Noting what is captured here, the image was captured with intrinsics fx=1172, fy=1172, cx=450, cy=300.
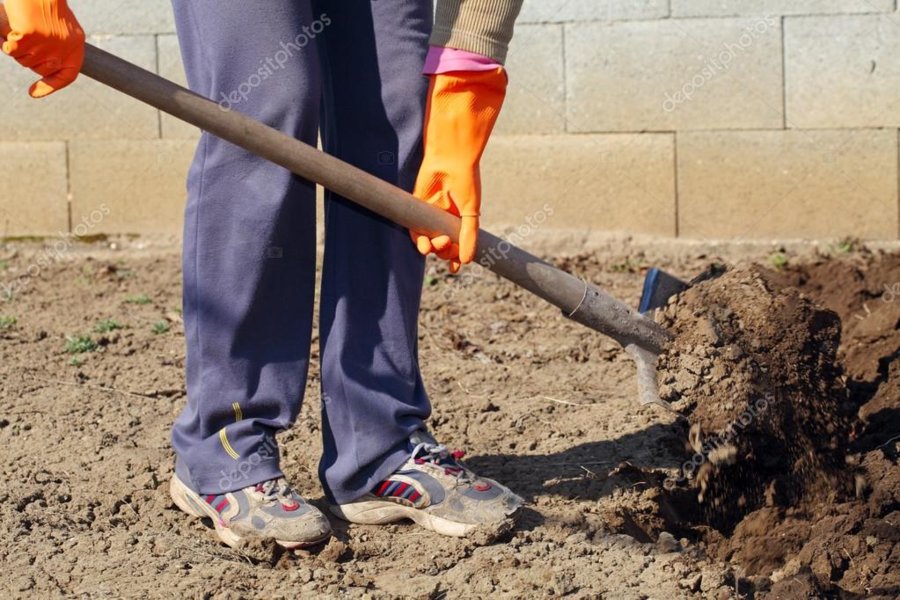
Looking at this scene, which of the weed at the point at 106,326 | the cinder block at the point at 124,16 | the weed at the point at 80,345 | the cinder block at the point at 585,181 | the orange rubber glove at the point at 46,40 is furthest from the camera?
the cinder block at the point at 124,16

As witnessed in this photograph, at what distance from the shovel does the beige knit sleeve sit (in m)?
0.33

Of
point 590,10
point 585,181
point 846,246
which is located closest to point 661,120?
point 585,181

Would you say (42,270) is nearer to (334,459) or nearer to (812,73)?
(334,459)

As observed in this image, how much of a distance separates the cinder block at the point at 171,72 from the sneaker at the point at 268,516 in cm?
301

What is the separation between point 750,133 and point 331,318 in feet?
9.76

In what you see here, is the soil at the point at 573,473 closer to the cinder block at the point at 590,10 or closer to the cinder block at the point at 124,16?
the cinder block at the point at 590,10

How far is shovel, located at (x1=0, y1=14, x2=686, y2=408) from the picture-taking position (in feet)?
7.59

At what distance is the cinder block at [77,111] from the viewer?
5.30 metres

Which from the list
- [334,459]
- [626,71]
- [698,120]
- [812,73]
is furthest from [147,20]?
[334,459]

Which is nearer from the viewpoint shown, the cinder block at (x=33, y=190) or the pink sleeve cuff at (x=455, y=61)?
the pink sleeve cuff at (x=455, y=61)

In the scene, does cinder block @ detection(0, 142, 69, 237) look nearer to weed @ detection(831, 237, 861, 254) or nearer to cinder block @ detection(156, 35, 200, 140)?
cinder block @ detection(156, 35, 200, 140)

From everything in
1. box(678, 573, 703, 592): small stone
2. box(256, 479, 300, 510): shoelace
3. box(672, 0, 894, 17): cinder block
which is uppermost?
box(672, 0, 894, 17): cinder block

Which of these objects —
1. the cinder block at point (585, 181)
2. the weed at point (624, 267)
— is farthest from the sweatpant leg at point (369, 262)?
the cinder block at point (585, 181)

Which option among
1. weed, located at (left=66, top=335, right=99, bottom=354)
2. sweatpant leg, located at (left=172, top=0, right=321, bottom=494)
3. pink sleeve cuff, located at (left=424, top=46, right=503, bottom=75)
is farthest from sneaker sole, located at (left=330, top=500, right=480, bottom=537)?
weed, located at (left=66, top=335, right=99, bottom=354)
